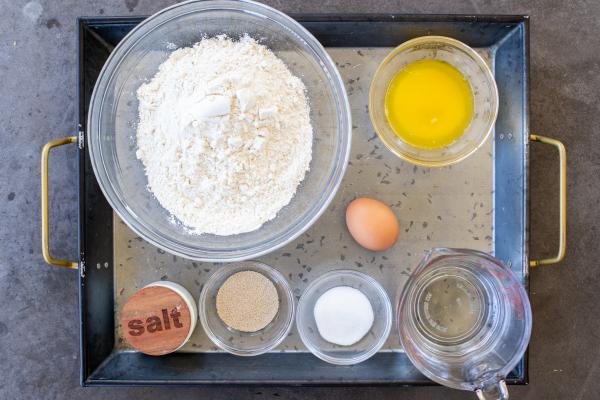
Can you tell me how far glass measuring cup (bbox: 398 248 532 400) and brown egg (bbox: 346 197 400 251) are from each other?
3.6 inches

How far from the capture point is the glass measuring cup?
1.00 m

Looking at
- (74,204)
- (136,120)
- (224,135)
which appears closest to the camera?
(224,135)

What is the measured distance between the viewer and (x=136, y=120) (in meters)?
1.10

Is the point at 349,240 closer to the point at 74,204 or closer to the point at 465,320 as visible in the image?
the point at 465,320

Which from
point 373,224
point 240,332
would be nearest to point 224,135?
point 373,224

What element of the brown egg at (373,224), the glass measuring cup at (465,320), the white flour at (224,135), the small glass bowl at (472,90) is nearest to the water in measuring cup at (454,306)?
the glass measuring cup at (465,320)

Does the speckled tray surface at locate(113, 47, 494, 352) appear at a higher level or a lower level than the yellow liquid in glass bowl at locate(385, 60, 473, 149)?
lower

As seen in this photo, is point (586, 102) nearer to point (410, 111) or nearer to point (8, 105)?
point (410, 111)

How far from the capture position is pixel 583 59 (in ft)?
3.97

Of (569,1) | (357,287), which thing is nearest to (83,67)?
(357,287)

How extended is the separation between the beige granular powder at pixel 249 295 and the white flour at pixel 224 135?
128 millimetres

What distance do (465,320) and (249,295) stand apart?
0.45 m

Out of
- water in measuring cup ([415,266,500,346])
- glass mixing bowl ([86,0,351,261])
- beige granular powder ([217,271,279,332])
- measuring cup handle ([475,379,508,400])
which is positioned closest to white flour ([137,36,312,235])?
glass mixing bowl ([86,0,351,261])

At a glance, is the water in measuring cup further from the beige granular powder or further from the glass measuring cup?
the beige granular powder
